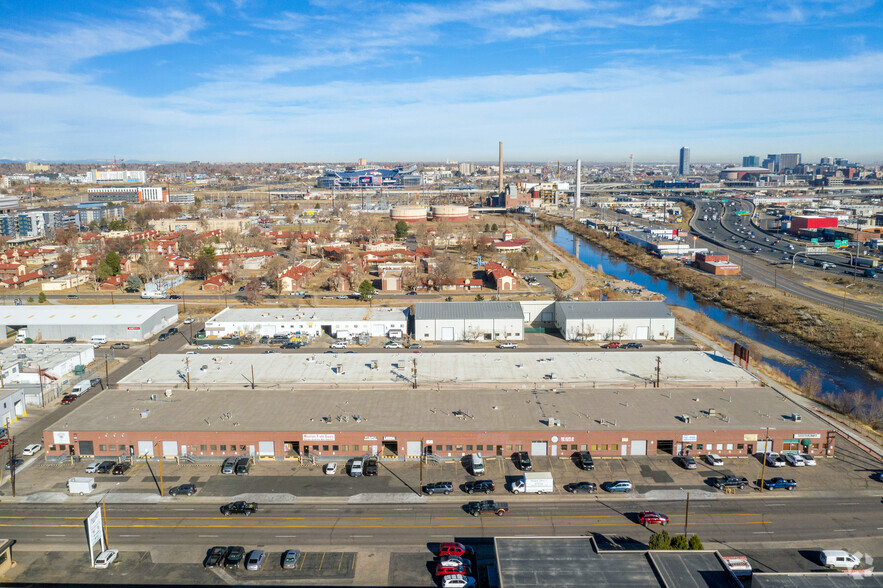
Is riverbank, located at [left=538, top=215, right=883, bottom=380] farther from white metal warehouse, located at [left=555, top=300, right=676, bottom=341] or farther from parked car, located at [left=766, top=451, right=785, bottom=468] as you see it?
parked car, located at [left=766, top=451, right=785, bottom=468]

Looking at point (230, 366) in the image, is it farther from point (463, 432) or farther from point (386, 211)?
point (386, 211)

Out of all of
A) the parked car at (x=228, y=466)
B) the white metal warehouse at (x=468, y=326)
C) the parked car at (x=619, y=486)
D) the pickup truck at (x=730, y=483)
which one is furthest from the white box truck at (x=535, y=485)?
the white metal warehouse at (x=468, y=326)

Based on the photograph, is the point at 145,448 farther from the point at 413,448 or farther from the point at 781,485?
the point at 781,485

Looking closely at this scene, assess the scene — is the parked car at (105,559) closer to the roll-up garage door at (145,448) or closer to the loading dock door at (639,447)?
the roll-up garage door at (145,448)

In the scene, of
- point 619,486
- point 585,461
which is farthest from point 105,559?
point 619,486

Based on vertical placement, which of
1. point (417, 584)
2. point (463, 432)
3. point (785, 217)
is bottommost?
point (417, 584)

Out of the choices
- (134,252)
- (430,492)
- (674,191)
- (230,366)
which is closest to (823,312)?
(430,492)

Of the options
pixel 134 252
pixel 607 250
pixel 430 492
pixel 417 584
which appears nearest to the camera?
pixel 417 584
